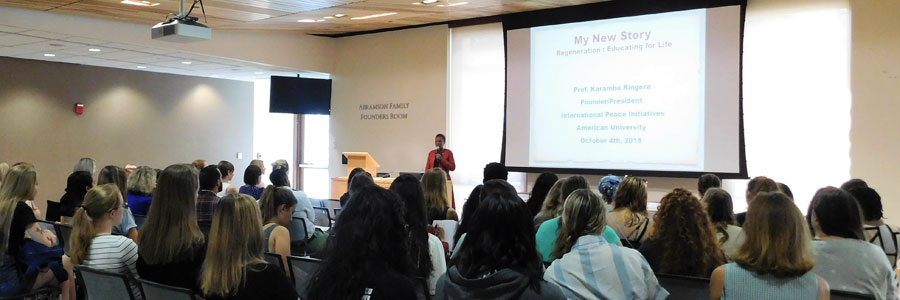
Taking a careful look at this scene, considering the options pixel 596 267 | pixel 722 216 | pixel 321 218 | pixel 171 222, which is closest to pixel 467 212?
pixel 596 267

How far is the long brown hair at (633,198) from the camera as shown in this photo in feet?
13.1

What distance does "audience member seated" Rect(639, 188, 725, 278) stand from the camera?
10.9ft

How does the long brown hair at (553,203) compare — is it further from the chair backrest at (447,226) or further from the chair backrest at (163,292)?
the chair backrest at (163,292)

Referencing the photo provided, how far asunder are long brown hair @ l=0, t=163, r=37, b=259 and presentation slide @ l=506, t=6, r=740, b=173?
6719 mm

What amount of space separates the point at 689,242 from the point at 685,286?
0.28m

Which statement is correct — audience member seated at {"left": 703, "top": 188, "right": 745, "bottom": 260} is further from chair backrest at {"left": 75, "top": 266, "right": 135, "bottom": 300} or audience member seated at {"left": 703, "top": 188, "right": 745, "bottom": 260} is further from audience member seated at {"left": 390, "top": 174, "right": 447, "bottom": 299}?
chair backrest at {"left": 75, "top": 266, "right": 135, "bottom": 300}

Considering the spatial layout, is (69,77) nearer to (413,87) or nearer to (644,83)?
(413,87)

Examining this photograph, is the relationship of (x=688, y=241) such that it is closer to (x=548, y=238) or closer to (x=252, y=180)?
(x=548, y=238)

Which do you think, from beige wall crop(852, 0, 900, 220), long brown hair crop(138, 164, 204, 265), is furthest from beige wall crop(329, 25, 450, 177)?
long brown hair crop(138, 164, 204, 265)

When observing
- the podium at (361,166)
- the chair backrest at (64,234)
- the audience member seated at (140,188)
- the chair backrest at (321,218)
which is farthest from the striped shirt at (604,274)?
the podium at (361,166)

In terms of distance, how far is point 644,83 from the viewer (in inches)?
356

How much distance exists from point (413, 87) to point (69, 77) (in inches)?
213

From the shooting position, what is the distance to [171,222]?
315 cm

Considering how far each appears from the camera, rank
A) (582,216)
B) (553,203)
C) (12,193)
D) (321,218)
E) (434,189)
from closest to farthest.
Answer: (582,216)
(12,193)
(553,203)
(434,189)
(321,218)
